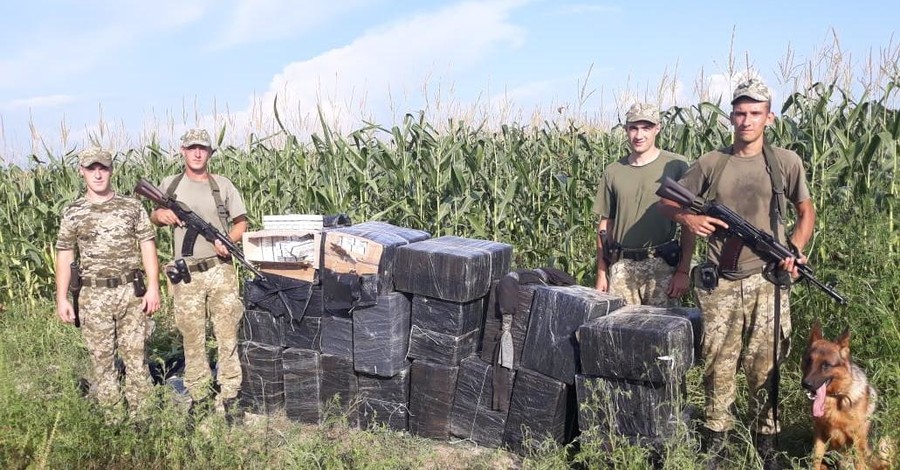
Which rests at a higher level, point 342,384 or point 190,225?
point 190,225

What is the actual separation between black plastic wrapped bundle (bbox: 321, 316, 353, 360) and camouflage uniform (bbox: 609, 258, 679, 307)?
209 centimetres

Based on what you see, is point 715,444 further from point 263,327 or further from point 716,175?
point 263,327

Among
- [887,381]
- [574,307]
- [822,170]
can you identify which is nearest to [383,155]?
[574,307]

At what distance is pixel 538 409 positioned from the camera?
453 centimetres

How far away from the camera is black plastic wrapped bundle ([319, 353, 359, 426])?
528cm

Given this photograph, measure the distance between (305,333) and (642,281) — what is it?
8.99ft

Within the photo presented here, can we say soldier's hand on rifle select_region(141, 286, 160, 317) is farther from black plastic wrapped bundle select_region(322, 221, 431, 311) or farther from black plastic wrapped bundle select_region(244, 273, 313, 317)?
black plastic wrapped bundle select_region(322, 221, 431, 311)

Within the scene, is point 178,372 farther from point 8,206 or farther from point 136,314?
point 8,206

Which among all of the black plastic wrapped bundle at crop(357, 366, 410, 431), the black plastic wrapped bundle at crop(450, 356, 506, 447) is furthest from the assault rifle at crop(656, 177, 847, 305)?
the black plastic wrapped bundle at crop(357, 366, 410, 431)

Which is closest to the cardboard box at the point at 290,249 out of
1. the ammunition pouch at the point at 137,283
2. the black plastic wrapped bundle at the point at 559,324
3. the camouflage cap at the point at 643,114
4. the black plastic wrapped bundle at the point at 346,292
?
the black plastic wrapped bundle at the point at 346,292

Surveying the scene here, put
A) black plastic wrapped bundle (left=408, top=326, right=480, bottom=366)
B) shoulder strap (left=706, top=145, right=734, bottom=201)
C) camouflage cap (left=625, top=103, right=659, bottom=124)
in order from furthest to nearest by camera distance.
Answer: black plastic wrapped bundle (left=408, top=326, right=480, bottom=366)
camouflage cap (left=625, top=103, right=659, bottom=124)
shoulder strap (left=706, top=145, right=734, bottom=201)

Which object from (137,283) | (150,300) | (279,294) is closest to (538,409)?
(279,294)

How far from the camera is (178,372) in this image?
263 inches

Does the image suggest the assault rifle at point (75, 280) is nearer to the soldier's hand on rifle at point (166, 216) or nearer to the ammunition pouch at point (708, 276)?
the soldier's hand on rifle at point (166, 216)
